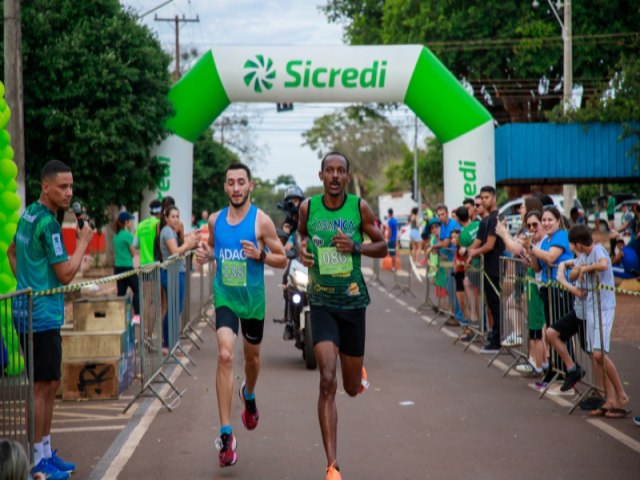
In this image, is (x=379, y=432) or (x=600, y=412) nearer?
(x=379, y=432)

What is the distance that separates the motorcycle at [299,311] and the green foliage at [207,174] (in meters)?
34.5

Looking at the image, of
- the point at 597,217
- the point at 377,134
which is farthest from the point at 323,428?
the point at 377,134

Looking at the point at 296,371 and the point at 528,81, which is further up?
the point at 528,81

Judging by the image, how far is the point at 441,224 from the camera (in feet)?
63.7

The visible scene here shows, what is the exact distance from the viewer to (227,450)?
7.27 m

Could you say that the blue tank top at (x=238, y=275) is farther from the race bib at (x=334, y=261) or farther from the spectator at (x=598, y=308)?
the spectator at (x=598, y=308)

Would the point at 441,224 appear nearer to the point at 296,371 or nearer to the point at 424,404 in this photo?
the point at 296,371

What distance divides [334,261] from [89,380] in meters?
4.15

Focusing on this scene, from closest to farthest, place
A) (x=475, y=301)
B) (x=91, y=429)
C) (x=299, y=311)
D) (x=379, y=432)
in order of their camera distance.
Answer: (x=379, y=432), (x=91, y=429), (x=299, y=311), (x=475, y=301)

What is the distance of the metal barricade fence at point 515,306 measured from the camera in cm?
1149

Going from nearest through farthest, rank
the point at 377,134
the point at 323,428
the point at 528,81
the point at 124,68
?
the point at 323,428, the point at 124,68, the point at 528,81, the point at 377,134

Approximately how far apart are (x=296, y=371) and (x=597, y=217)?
104 ft

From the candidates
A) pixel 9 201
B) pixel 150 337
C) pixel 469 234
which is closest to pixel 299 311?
pixel 150 337

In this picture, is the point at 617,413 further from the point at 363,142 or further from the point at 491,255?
the point at 363,142
